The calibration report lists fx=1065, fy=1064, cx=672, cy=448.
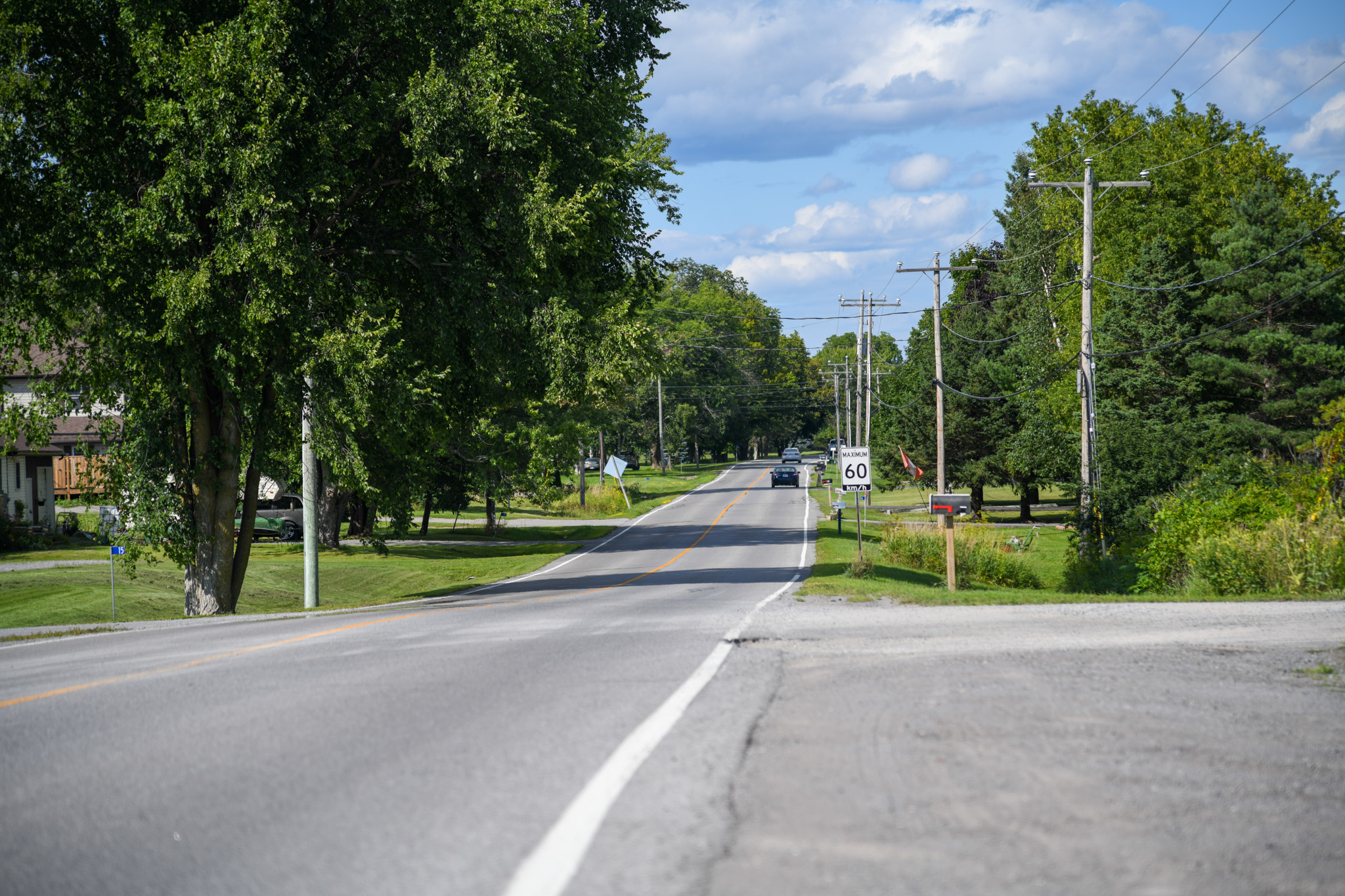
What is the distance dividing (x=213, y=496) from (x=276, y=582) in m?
11.0

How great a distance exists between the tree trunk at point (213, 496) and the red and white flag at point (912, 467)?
3993 centimetres

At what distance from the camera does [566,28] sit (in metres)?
20.5

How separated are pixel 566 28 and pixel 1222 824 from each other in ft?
63.0

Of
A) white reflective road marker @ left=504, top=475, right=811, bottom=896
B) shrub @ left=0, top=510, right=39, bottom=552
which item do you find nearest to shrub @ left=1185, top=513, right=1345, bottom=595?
white reflective road marker @ left=504, top=475, right=811, bottom=896

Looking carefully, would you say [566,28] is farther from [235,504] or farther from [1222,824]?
[1222,824]

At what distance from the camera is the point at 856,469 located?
2267 centimetres

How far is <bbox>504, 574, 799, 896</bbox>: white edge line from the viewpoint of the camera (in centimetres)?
392

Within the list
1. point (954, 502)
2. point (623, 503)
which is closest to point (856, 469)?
point (954, 502)

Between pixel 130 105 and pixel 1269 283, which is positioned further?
pixel 1269 283

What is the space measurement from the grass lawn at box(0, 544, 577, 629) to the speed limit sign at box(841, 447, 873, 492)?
31.5 ft

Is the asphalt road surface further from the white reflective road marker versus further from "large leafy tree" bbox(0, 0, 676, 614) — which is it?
"large leafy tree" bbox(0, 0, 676, 614)

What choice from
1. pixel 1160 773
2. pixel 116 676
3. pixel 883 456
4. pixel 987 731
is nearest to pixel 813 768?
pixel 987 731

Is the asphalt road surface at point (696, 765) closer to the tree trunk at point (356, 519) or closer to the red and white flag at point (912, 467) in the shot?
the tree trunk at point (356, 519)

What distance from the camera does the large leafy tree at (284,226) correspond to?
1576cm
